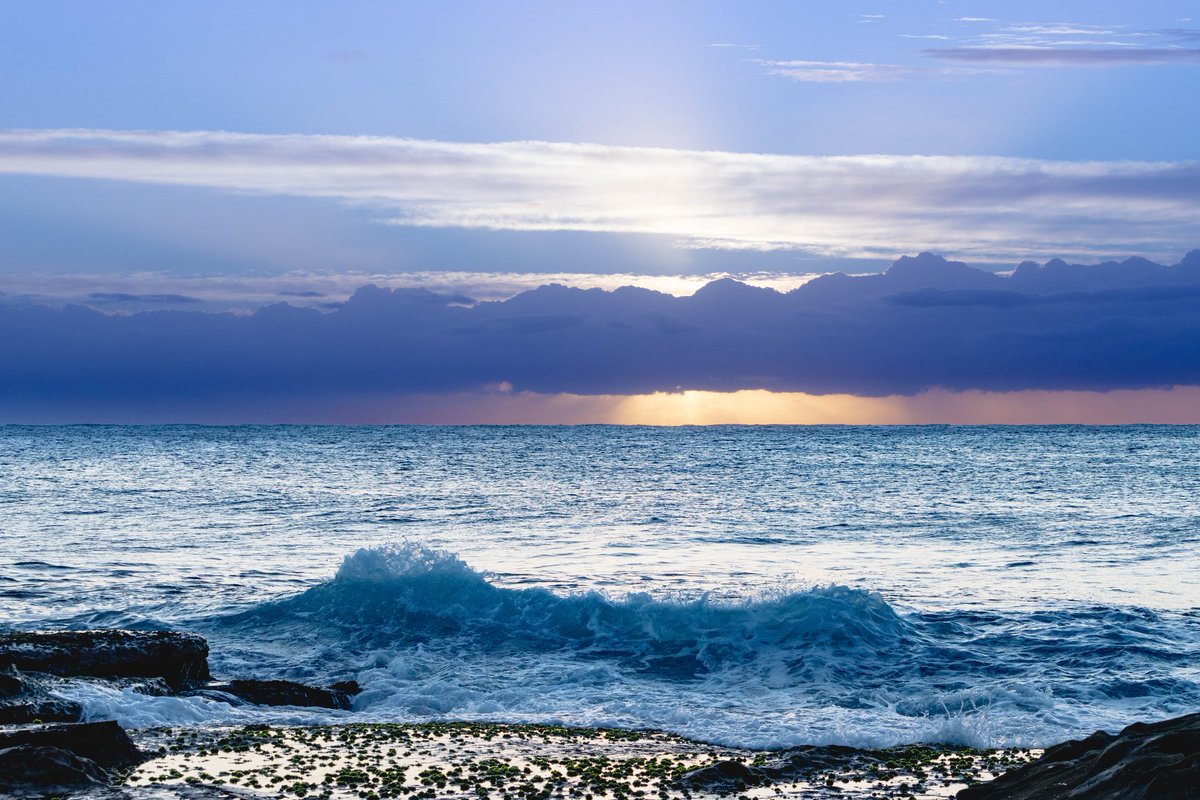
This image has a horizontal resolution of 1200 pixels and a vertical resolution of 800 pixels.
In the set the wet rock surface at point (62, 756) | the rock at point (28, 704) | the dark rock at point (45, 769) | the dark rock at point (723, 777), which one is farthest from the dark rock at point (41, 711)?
the dark rock at point (723, 777)

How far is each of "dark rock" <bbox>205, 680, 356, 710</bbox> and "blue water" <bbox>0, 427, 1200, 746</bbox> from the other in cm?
68

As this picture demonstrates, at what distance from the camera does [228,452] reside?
128 m

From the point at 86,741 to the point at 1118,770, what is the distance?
611 inches

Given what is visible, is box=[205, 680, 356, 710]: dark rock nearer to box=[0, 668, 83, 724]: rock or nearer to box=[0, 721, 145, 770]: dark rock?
box=[0, 668, 83, 724]: rock

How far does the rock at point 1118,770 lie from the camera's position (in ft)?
37.9

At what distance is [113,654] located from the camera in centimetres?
2403

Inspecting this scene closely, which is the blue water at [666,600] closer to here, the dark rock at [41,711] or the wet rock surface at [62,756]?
the dark rock at [41,711]

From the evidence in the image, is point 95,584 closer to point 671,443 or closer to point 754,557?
point 754,557

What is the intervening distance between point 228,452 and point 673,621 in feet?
351

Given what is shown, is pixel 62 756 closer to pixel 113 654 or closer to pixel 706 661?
pixel 113 654

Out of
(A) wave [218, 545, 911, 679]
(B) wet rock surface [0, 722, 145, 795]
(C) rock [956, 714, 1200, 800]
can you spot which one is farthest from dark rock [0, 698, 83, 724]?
(C) rock [956, 714, 1200, 800]

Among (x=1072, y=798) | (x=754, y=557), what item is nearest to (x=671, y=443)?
(x=754, y=557)

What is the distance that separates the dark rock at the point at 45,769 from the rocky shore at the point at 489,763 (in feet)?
0.07

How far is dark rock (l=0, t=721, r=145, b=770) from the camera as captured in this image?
17109mm
